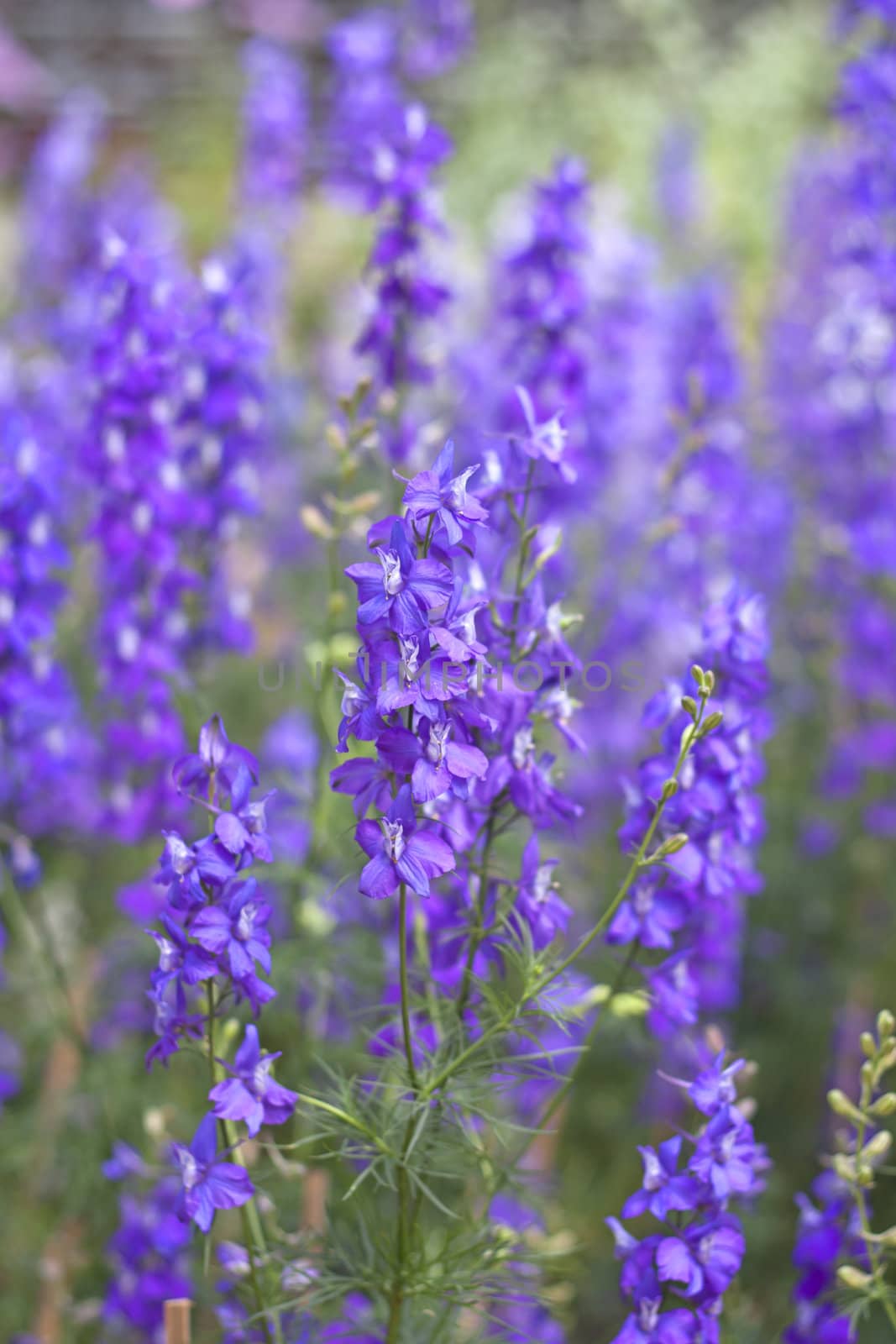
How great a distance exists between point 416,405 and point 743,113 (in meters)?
8.12

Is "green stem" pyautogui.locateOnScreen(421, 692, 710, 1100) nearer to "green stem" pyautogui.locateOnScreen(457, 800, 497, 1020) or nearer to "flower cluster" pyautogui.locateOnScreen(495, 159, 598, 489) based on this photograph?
"green stem" pyautogui.locateOnScreen(457, 800, 497, 1020)

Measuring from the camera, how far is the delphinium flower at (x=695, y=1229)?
1666 millimetres

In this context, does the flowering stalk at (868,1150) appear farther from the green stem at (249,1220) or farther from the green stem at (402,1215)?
the green stem at (249,1220)

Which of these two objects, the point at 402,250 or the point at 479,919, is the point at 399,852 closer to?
the point at 479,919

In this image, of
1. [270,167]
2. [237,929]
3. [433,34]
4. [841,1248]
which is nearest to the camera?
[237,929]

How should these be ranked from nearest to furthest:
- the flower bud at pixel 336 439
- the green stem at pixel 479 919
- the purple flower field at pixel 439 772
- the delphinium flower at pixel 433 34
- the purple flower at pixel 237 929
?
the purple flower at pixel 237 929 → the purple flower field at pixel 439 772 → the green stem at pixel 479 919 → the flower bud at pixel 336 439 → the delphinium flower at pixel 433 34

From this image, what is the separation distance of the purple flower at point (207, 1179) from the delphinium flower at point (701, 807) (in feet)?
1.94

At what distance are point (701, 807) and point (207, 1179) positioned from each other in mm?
806

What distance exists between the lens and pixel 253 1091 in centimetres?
166

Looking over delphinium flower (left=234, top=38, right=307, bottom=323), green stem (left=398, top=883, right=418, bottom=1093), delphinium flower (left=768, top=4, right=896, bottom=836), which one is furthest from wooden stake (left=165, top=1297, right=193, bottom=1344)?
delphinium flower (left=234, top=38, right=307, bottom=323)

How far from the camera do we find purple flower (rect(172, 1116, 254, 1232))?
1.62 metres

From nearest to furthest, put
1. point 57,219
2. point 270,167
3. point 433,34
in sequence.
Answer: point 433,34 → point 270,167 → point 57,219

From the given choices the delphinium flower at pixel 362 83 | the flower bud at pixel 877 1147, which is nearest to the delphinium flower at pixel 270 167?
the delphinium flower at pixel 362 83

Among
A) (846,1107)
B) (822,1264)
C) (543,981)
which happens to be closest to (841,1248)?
(822,1264)
